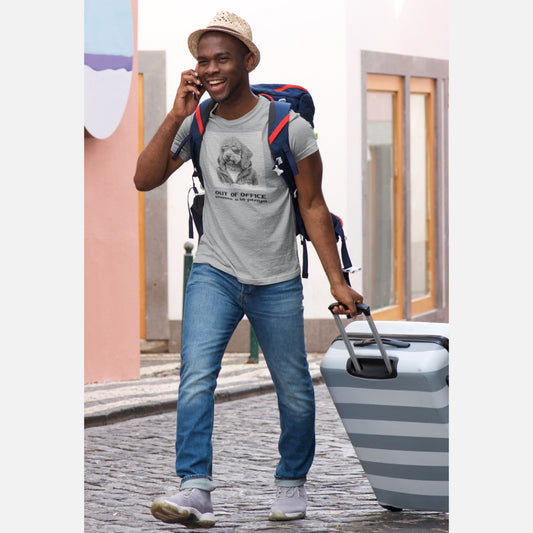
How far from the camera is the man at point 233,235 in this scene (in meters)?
5.04

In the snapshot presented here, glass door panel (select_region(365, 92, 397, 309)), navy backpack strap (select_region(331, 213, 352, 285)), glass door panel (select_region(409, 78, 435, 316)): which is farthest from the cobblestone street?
glass door panel (select_region(409, 78, 435, 316))

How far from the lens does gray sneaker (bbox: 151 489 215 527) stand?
481 centimetres

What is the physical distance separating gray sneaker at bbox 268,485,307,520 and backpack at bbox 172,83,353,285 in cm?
88

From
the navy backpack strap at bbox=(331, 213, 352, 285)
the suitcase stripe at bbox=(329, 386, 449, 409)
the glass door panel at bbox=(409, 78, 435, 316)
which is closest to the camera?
the suitcase stripe at bbox=(329, 386, 449, 409)

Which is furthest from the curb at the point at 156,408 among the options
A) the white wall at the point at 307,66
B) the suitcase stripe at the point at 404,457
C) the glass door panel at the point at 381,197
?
the glass door panel at the point at 381,197

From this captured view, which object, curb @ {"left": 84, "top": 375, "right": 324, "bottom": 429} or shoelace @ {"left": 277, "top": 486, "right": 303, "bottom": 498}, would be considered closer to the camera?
shoelace @ {"left": 277, "top": 486, "right": 303, "bottom": 498}

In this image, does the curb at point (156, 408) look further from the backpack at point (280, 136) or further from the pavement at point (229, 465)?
the backpack at point (280, 136)

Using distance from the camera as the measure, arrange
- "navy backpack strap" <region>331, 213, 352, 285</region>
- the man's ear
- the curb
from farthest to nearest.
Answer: the curb < "navy backpack strap" <region>331, 213, 352, 285</region> < the man's ear

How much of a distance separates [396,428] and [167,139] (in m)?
1.40

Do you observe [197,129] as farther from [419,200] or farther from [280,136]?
[419,200]

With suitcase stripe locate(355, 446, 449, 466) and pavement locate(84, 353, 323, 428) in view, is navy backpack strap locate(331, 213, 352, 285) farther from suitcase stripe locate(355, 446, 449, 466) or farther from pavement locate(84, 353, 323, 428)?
pavement locate(84, 353, 323, 428)

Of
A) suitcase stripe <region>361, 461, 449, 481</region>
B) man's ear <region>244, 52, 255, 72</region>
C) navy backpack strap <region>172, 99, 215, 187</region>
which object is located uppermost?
man's ear <region>244, 52, 255, 72</region>
